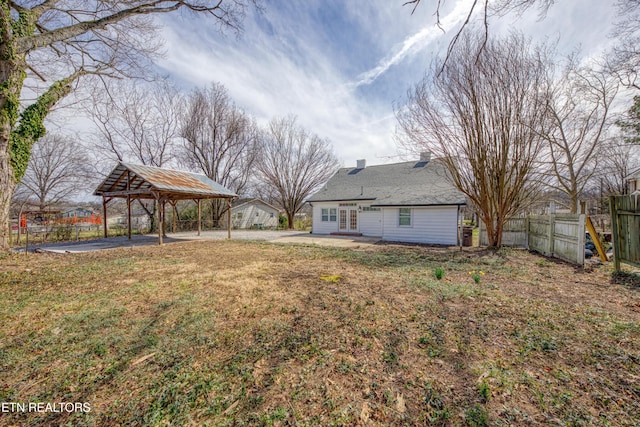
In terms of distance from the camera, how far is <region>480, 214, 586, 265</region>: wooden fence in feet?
23.2

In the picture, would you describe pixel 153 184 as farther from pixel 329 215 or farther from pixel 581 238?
pixel 581 238

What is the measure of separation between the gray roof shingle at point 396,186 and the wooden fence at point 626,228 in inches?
266

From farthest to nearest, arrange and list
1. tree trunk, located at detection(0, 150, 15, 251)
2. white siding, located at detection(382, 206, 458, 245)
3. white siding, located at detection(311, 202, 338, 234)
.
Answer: white siding, located at detection(311, 202, 338, 234), white siding, located at detection(382, 206, 458, 245), tree trunk, located at detection(0, 150, 15, 251)

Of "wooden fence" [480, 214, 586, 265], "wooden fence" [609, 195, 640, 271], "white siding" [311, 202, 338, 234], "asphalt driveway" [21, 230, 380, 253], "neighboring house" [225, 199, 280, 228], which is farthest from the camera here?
"neighboring house" [225, 199, 280, 228]

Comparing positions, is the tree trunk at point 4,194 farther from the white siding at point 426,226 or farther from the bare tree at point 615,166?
the bare tree at point 615,166

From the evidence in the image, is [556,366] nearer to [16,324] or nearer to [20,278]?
[16,324]

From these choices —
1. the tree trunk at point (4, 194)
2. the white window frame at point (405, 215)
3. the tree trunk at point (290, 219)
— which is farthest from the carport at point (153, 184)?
the tree trunk at point (290, 219)

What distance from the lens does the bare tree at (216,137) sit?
23297 millimetres

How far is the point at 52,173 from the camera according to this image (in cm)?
2528

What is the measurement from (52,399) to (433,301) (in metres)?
4.62

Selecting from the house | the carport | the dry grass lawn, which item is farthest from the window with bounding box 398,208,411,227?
the carport

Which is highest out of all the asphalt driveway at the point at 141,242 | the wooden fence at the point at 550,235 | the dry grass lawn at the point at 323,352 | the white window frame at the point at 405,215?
the white window frame at the point at 405,215

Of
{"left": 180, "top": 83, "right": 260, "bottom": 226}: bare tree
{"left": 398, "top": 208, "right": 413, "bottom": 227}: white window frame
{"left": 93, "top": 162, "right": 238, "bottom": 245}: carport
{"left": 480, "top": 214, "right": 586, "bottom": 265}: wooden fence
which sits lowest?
{"left": 480, "top": 214, "right": 586, "bottom": 265}: wooden fence

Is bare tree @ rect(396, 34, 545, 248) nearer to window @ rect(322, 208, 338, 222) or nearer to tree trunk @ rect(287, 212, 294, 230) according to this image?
window @ rect(322, 208, 338, 222)
